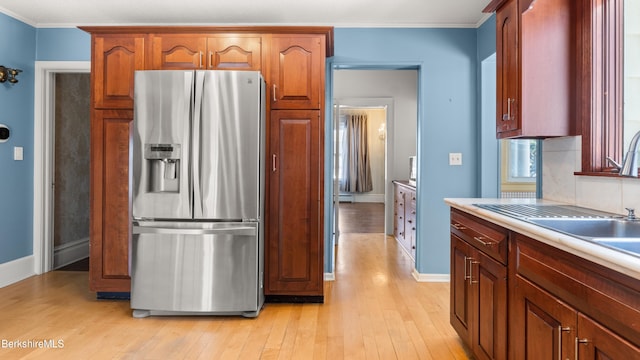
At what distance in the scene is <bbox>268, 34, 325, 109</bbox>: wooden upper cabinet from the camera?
2.99 metres

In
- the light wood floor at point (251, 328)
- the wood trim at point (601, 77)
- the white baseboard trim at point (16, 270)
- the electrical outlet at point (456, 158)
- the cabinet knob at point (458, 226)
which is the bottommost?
the light wood floor at point (251, 328)

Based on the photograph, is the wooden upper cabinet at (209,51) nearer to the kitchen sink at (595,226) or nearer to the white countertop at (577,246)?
the white countertop at (577,246)

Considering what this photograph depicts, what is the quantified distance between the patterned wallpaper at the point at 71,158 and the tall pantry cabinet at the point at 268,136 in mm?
1556

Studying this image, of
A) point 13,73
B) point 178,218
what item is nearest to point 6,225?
point 13,73

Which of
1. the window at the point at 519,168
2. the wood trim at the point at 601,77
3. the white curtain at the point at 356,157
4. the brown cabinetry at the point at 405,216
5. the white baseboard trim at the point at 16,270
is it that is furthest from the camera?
the white curtain at the point at 356,157

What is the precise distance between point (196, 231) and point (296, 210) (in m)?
0.74

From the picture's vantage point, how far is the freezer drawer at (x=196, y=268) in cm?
267

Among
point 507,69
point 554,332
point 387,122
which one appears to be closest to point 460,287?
point 554,332

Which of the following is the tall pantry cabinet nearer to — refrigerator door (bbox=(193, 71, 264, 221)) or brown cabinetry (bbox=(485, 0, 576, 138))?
refrigerator door (bbox=(193, 71, 264, 221))

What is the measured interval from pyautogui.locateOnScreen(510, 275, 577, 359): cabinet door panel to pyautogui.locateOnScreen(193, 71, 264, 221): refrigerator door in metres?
1.72

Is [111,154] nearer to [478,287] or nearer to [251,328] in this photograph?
[251,328]

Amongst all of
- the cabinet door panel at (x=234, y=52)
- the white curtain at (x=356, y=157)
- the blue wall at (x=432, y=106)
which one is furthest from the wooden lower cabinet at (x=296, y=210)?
the white curtain at (x=356, y=157)

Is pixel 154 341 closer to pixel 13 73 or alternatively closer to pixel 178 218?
pixel 178 218

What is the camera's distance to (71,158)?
14.4ft
